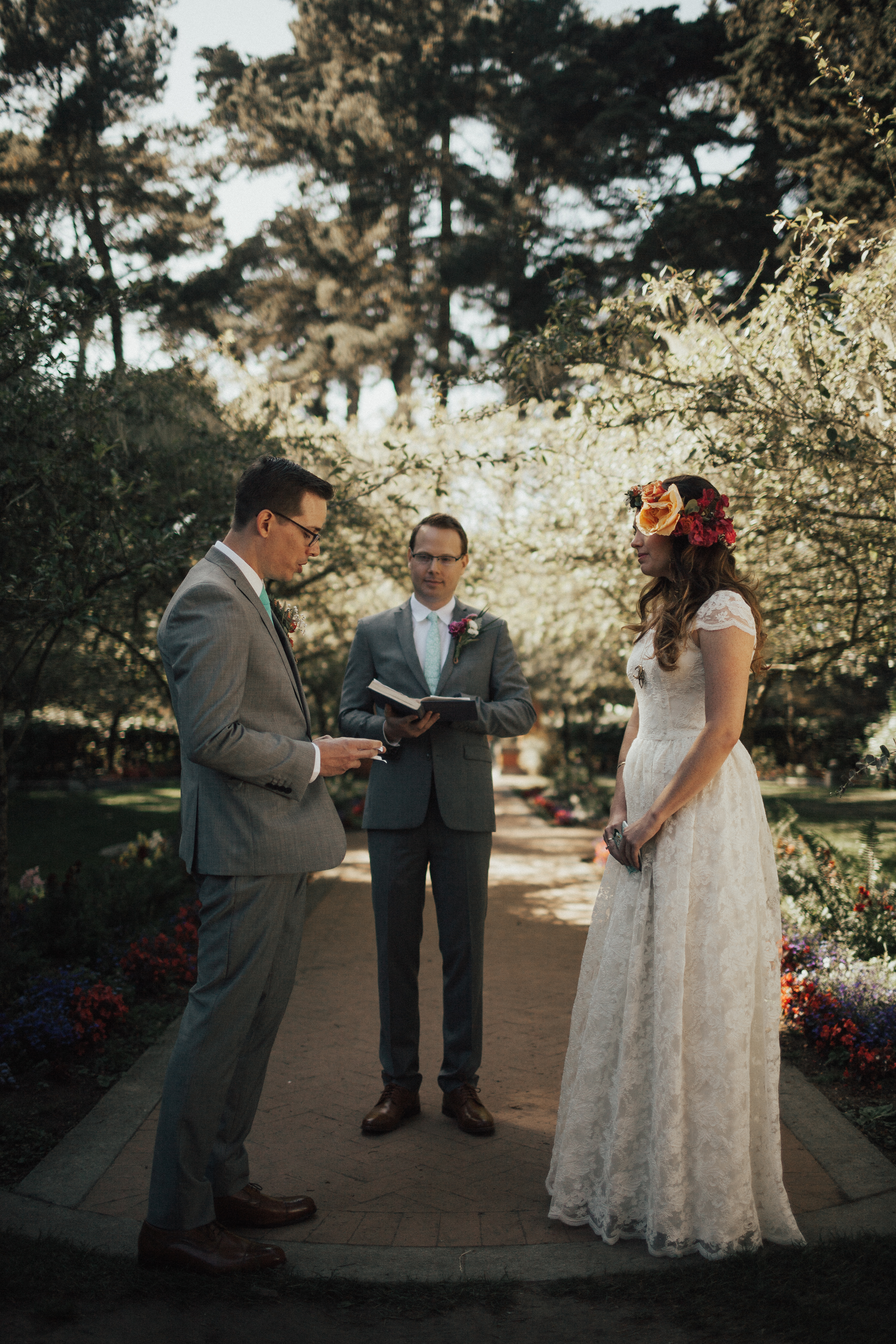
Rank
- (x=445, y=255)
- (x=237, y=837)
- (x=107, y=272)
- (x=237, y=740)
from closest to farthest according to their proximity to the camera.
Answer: (x=237, y=740) < (x=237, y=837) < (x=107, y=272) < (x=445, y=255)

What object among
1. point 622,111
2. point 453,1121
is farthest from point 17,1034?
point 622,111

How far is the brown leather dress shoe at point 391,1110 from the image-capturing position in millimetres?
3738

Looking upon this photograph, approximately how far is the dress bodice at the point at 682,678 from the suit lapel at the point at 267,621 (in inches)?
41.9

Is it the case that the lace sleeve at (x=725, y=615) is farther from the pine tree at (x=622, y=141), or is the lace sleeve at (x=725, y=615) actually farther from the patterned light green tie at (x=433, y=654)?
the pine tree at (x=622, y=141)

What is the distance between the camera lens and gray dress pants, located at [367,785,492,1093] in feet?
12.6

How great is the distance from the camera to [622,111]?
52.9 ft

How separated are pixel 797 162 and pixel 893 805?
934cm

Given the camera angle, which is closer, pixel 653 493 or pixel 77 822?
pixel 653 493

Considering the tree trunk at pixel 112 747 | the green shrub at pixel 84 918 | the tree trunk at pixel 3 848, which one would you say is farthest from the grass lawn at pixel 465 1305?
the tree trunk at pixel 112 747

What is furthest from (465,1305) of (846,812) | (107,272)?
(846,812)

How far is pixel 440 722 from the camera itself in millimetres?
3920

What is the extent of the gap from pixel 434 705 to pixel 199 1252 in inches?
73.2

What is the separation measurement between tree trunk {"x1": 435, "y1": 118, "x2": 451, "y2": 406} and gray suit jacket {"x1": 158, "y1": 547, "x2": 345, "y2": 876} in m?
18.3

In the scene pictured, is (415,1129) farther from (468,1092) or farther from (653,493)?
(653,493)
